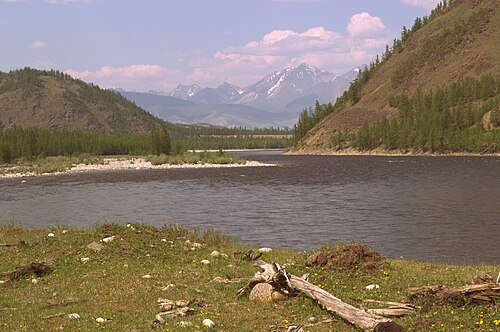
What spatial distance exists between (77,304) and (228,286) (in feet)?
19.5

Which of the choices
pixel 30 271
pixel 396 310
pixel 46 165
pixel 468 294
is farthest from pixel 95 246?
pixel 46 165

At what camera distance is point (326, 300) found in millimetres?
15703

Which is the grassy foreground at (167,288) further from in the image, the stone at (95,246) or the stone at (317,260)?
the stone at (317,260)

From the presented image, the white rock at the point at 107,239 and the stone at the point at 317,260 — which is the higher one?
the stone at the point at 317,260

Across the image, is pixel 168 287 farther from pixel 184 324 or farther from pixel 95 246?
pixel 95 246

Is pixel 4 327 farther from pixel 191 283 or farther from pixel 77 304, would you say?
pixel 191 283

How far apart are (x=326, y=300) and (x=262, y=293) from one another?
2.81 metres

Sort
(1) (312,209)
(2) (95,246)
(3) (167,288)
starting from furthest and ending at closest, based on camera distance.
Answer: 1. (1) (312,209)
2. (2) (95,246)
3. (3) (167,288)

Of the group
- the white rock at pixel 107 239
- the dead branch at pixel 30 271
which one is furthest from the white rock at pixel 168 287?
the white rock at pixel 107 239

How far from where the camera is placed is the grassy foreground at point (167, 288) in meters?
14.6

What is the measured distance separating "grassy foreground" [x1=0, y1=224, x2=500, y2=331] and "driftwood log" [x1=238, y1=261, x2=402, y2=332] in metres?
0.30

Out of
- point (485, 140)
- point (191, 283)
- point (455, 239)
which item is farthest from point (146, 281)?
point (485, 140)

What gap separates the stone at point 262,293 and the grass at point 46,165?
12343 centimetres

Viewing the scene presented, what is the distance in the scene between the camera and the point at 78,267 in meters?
22.6
